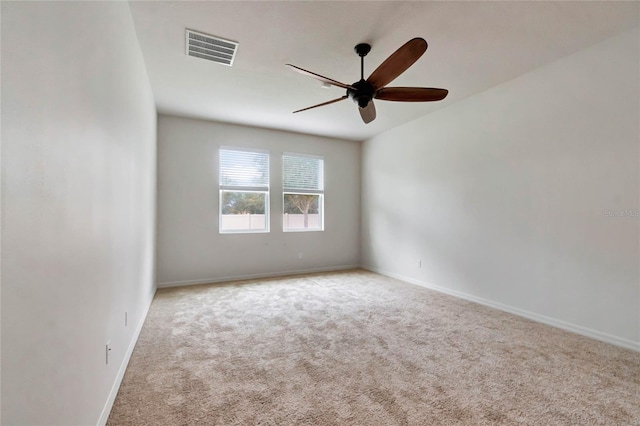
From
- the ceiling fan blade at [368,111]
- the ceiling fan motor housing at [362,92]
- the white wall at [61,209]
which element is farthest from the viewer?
the ceiling fan blade at [368,111]

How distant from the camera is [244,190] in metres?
5.21

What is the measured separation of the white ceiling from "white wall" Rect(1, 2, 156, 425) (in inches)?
28.5

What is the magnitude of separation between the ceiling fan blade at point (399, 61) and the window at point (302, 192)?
325 centimetres

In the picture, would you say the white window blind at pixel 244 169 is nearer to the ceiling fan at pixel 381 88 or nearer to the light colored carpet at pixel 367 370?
the light colored carpet at pixel 367 370

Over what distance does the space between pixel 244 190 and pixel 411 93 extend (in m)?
3.43

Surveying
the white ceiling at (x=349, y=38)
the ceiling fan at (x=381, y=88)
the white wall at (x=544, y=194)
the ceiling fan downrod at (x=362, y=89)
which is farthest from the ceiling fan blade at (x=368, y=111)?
the white wall at (x=544, y=194)

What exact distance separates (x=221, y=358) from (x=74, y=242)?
156 centimetres

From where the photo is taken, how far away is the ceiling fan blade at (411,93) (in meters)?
2.60

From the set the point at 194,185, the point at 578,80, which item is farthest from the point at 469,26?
the point at 194,185

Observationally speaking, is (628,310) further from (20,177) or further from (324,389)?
(20,177)

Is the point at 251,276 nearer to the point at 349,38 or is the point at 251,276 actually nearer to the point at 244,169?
the point at 244,169

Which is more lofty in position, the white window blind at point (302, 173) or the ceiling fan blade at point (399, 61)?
the ceiling fan blade at point (399, 61)

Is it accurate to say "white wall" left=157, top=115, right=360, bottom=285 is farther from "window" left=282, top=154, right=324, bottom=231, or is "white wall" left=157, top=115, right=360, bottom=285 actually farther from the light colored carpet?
the light colored carpet

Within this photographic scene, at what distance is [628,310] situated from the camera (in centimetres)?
256
